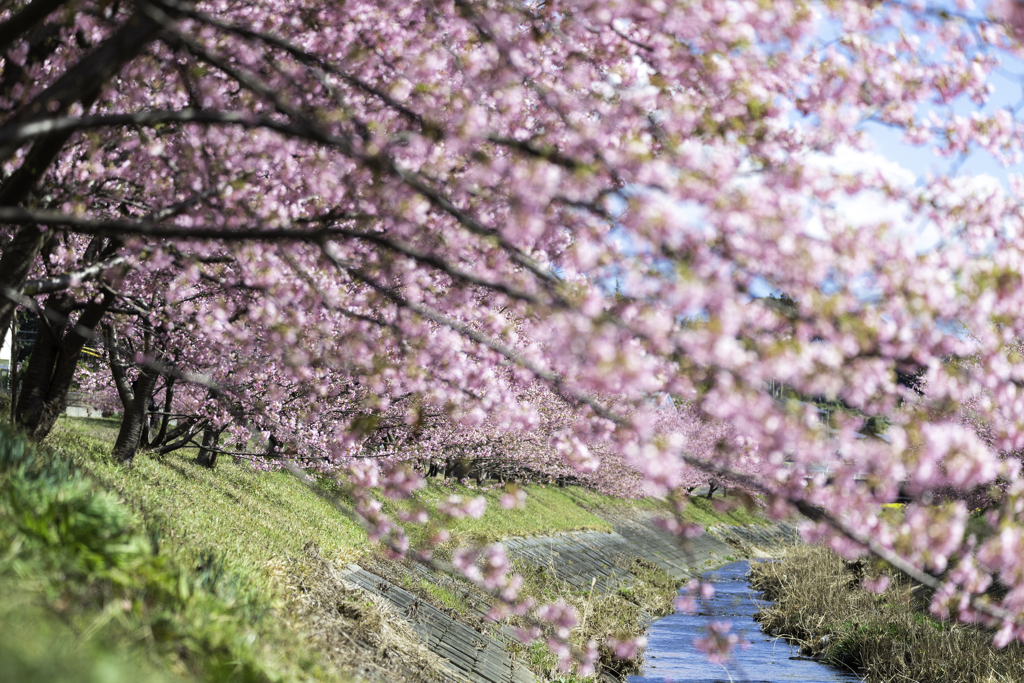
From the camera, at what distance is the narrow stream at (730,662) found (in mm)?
17625

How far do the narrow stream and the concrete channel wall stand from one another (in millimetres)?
2517

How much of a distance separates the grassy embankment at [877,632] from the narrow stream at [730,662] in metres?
0.52

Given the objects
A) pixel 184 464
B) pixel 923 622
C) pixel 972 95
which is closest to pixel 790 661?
pixel 923 622

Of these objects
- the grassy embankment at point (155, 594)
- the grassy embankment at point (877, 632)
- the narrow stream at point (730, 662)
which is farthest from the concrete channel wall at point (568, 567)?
the grassy embankment at point (877, 632)

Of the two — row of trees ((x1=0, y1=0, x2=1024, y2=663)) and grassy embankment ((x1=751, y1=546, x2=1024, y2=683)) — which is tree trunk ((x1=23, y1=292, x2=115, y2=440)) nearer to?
row of trees ((x1=0, y1=0, x2=1024, y2=663))

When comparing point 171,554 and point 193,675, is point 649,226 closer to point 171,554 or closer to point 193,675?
point 193,675

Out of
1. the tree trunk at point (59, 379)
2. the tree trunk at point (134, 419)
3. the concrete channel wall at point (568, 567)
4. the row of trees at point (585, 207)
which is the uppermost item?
the row of trees at point (585, 207)

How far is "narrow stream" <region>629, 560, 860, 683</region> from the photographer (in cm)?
1762

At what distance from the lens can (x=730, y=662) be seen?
17875 mm

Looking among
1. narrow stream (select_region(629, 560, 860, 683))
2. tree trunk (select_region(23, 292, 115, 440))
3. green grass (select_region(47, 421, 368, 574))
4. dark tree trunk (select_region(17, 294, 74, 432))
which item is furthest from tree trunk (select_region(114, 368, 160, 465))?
narrow stream (select_region(629, 560, 860, 683))

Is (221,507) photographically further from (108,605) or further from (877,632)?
Result: (877,632)

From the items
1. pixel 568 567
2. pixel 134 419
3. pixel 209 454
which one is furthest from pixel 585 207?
pixel 568 567

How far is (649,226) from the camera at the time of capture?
4840 mm

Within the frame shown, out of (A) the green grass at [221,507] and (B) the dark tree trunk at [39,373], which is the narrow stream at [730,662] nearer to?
(A) the green grass at [221,507]
